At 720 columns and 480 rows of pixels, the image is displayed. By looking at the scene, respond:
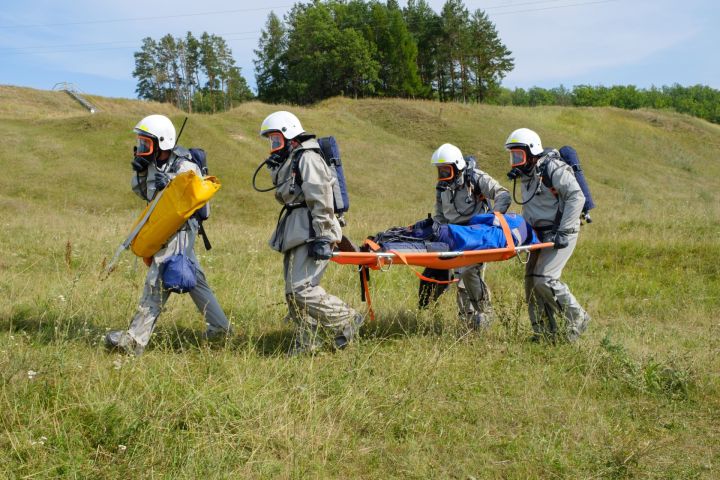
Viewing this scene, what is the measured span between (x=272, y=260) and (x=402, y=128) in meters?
37.5

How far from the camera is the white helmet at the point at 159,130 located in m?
5.93

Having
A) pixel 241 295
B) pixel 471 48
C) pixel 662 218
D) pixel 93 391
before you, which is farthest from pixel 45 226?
pixel 471 48

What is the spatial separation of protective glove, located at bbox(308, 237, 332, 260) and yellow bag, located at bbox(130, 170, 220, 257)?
1034mm

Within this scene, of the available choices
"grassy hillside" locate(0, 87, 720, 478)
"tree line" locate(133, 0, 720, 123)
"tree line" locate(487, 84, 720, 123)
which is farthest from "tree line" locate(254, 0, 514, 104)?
"grassy hillside" locate(0, 87, 720, 478)

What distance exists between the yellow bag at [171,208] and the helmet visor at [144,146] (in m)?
0.47

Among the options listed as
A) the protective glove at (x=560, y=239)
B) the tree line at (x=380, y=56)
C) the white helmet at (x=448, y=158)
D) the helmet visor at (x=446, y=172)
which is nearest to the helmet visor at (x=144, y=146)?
the white helmet at (x=448, y=158)

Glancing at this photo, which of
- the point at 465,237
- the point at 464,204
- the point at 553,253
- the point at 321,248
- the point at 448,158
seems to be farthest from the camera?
the point at 464,204

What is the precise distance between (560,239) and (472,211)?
142 centimetres

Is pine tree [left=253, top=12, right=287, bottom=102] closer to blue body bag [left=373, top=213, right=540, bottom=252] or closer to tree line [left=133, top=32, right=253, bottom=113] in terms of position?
tree line [left=133, top=32, right=253, bottom=113]

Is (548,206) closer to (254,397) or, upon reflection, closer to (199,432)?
(254,397)

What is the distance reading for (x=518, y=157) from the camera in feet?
22.9

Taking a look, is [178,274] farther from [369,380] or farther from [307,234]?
[369,380]

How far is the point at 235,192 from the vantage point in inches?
1047

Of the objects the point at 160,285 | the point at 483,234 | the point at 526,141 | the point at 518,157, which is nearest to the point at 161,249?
the point at 160,285
